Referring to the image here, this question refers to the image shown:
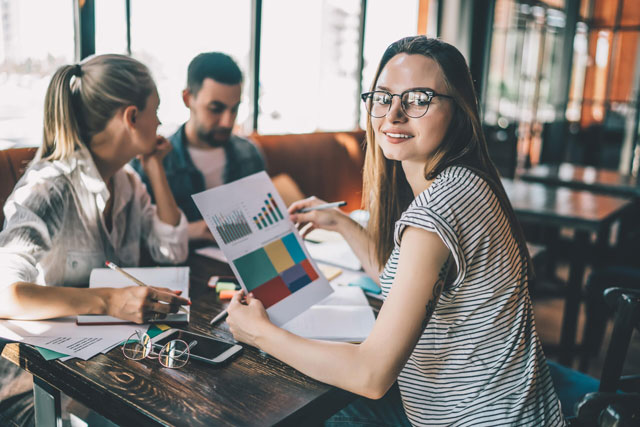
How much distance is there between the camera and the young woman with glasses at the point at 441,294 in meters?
0.92

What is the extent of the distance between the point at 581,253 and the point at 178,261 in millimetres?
2065

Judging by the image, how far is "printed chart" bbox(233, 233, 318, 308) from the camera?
120 cm

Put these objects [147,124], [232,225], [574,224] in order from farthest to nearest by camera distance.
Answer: [574,224]
[147,124]
[232,225]

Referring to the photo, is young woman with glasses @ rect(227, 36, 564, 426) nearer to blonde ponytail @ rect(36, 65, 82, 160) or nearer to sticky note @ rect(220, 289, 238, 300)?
sticky note @ rect(220, 289, 238, 300)

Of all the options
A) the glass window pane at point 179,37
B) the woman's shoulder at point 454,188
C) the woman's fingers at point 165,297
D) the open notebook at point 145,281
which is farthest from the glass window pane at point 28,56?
the woman's shoulder at point 454,188

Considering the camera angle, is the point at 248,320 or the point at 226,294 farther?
the point at 226,294

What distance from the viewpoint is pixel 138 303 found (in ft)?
3.72

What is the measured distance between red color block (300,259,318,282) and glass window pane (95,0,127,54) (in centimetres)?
175

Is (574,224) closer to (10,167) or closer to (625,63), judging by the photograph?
(10,167)

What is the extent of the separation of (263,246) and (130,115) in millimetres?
598

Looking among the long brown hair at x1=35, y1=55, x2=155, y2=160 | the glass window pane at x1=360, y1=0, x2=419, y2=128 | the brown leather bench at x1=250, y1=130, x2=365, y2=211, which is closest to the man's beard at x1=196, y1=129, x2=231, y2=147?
the brown leather bench at x1=250, y1=130, x2=365, y2=211

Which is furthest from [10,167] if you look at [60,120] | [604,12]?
[604,12]

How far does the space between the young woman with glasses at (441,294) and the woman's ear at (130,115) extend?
0.70m

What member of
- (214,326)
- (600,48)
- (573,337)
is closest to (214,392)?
(214,326)
